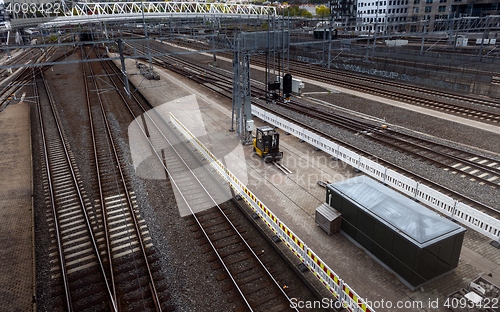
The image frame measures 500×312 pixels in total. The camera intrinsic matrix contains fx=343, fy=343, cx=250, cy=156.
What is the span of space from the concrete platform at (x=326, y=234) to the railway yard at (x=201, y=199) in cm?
5

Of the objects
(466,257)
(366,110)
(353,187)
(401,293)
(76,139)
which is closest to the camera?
(401,293)

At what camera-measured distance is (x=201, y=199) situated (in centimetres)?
1545

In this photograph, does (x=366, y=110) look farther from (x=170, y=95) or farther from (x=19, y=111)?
(x=19, y=111)

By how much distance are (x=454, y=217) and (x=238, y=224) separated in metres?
8.11

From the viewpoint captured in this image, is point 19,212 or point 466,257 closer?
point 466,257

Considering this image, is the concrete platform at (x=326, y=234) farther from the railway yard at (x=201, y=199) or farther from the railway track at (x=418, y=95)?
the railway track at (x=418, y=95)

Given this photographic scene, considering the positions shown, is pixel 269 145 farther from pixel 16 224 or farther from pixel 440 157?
pixel 16 224

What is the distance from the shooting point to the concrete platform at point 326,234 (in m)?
9.77

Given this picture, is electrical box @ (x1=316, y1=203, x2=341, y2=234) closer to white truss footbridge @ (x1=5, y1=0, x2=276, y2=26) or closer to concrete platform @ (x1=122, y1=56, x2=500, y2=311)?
concrete platform @ (x1=122, y1=56, x2=500, y2=311)

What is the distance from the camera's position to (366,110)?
27.7 meters

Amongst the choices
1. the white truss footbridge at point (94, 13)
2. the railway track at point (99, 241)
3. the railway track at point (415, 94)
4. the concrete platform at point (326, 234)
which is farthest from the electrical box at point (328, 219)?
the white truss footbridge at point (94, 13)

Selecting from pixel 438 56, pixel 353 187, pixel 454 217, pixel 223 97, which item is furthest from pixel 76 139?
pixel 438 56

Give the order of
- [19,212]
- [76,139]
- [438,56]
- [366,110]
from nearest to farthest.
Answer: [19,212], [76,139], [366,110], [438,56]

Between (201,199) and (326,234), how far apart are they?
587 centimetres
